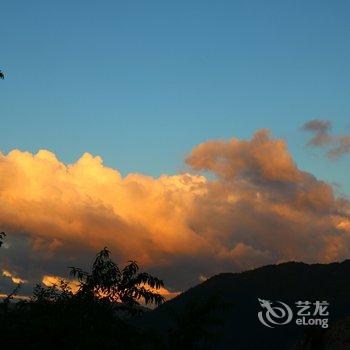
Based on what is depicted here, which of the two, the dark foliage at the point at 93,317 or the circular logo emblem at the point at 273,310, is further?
the circular logo emblem at the point at 273,310

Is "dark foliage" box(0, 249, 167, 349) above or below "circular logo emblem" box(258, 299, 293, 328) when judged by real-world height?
below

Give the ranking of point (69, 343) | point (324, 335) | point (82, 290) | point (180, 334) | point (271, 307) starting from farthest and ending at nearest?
point (271, 307), point (180, 334), point (324, 335), point (82, 290), point (69, 343)

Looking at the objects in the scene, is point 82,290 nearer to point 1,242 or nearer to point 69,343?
point 69,343

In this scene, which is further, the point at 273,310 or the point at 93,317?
the point at 273,310

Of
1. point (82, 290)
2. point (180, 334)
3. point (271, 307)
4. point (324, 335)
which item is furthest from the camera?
point (271, 307)

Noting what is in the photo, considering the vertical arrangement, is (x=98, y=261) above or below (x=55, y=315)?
above

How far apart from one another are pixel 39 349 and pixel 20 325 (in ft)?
7.41

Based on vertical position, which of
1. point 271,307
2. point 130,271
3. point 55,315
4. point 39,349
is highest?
point 271,307

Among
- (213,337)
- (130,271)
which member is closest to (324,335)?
(213,337)

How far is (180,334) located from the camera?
2578 centimetres

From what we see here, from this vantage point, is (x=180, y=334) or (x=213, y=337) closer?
(x=213, y=337)

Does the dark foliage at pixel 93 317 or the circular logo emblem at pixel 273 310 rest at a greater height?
the circular logo emblem at pixel 273 310

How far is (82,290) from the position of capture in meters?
19.5

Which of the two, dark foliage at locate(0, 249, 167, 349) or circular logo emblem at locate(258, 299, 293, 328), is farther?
circular logo emblem at locate(258, 299, 293, 328)
